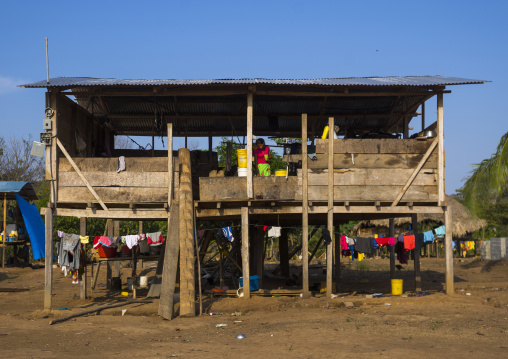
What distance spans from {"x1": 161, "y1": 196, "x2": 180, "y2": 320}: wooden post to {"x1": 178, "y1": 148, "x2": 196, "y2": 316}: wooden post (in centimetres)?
19

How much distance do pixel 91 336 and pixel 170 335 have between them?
137 centimetres

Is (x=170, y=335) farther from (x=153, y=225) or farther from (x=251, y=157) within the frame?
(x=153, y=225)

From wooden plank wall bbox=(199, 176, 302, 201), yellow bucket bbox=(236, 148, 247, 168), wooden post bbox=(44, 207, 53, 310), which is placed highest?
yellow bucket bbox=(236, 148, 247, 168)

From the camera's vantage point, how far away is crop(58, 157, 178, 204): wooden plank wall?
12.6m

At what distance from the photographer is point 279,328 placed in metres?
9.77

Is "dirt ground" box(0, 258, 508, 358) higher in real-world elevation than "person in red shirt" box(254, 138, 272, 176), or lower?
lower

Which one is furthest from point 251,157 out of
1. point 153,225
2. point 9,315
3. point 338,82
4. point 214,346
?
point 153,225

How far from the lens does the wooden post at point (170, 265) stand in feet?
37.1

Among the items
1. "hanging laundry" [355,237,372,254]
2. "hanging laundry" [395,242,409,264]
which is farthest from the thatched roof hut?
"hanging laundry" [355,237,372,254]

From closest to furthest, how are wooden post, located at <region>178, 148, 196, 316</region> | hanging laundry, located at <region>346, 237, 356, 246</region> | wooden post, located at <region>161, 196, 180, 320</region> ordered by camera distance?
wooden post, located at <region>161, 196, 180, 320</region> → wooden post, located at <region>178, 148, 196, 316</region> → hanging laundry, located at <region>346, 237, 356, 246</region>

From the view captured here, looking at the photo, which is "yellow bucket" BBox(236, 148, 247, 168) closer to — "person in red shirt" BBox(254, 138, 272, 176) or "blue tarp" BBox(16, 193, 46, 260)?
"person in red shirt" BBox(254, 138, 272, 176)

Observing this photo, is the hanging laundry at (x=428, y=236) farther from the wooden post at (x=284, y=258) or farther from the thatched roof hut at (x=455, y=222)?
the thatched roof hut at (x=455, y=222)

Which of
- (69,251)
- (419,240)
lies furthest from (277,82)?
(69,251)

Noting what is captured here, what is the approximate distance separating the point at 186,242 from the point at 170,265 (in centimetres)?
59
